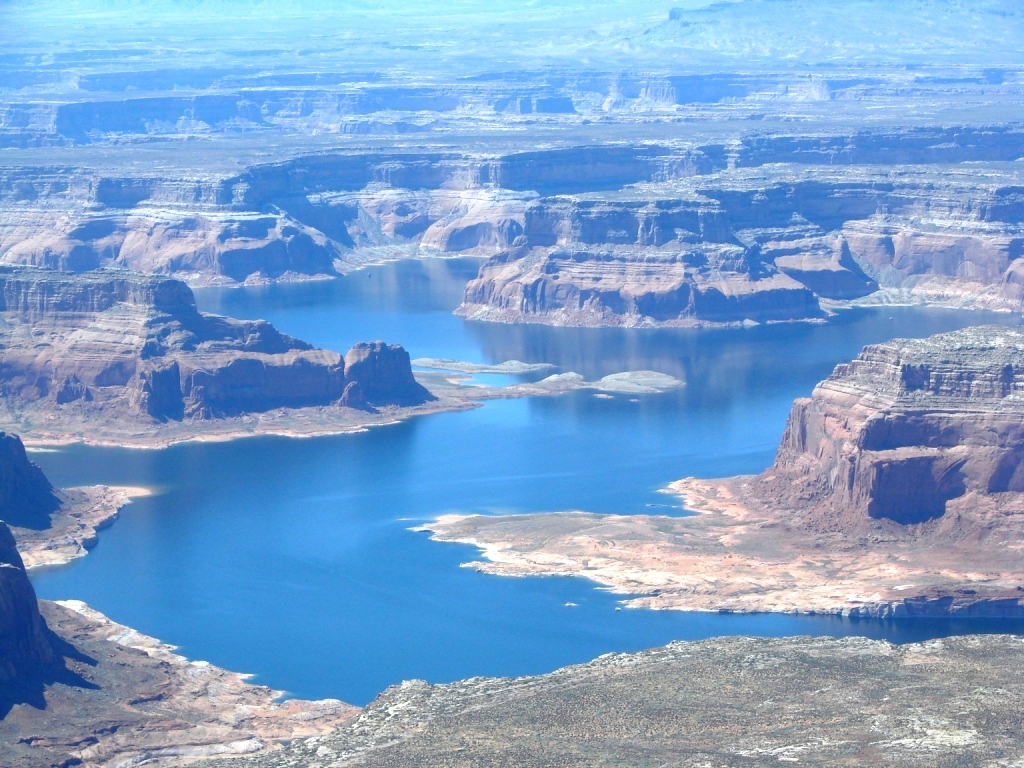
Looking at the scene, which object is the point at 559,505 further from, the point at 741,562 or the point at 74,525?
the point at 74,525

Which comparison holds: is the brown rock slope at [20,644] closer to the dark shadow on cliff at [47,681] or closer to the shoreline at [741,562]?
the dark shadow on cliff at [47,681]

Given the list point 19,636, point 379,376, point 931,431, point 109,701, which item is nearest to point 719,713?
point 109,701

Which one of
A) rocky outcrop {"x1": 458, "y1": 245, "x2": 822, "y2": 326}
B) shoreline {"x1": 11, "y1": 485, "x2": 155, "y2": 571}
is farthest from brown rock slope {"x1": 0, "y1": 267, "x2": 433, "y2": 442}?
rocky outcrop {"x1": 458, "y1": 245, "x2": 822, "y2": 326}

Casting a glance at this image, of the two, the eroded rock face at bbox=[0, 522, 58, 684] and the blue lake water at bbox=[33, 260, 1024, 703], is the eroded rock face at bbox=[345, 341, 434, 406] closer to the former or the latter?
the blue lake water at bbox=[33, 260, 1024, 703]

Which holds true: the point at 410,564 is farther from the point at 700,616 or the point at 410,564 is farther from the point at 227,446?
the point at 227,446

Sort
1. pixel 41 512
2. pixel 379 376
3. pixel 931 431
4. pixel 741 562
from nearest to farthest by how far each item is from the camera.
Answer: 1. pixel 741 562
2. pixel 931 431
3. pixel 41 512
4. pixel 379 376

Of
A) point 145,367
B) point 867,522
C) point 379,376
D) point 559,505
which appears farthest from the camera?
point 379,376

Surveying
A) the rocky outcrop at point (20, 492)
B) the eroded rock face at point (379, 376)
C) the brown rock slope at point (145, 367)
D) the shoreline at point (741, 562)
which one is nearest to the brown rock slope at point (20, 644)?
the shoreline at point (741, 562)

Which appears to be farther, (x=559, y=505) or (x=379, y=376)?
(x=379, y=376)
